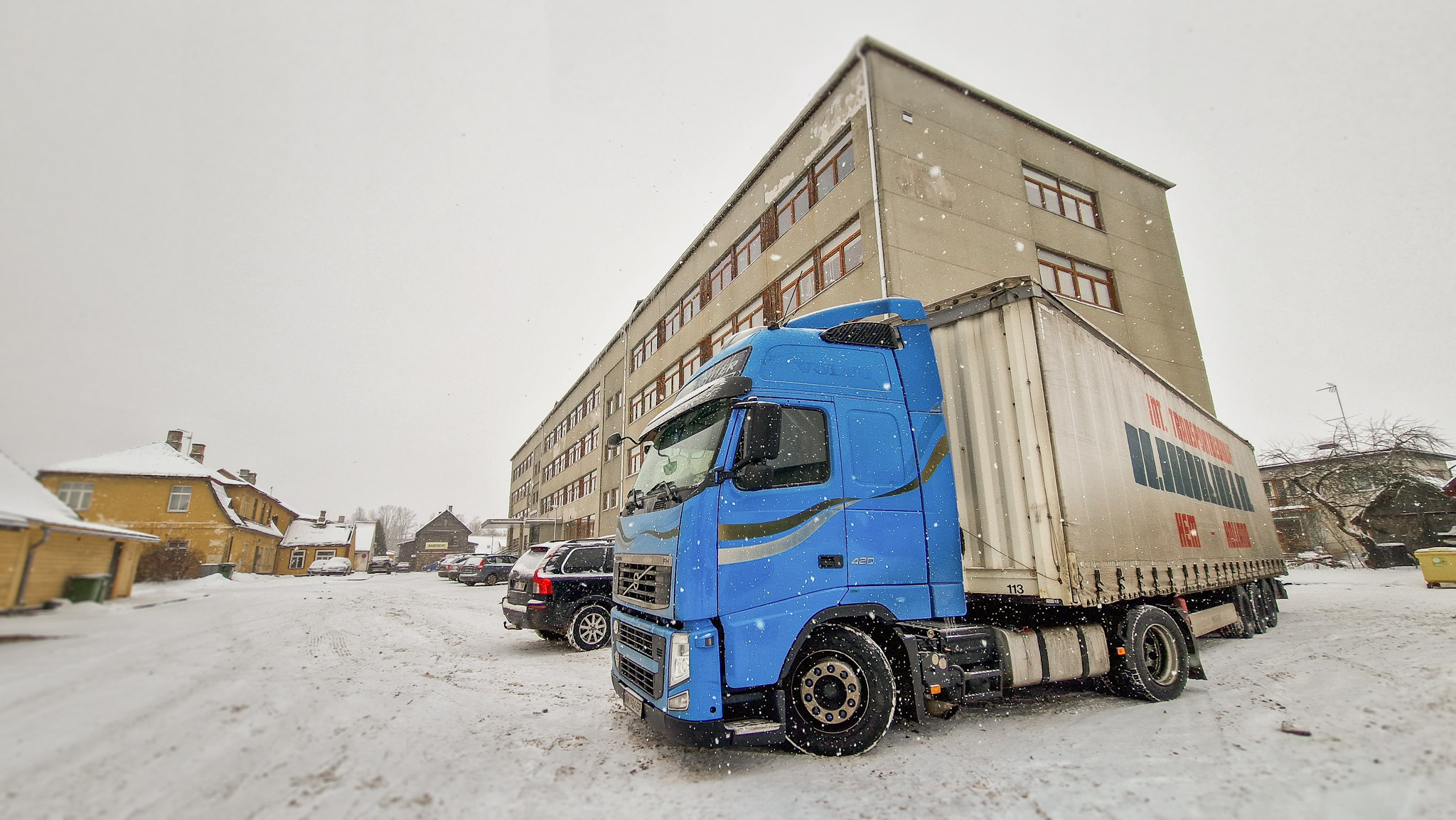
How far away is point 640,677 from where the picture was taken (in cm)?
427

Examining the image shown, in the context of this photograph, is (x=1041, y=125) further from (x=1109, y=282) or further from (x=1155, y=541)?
(x=1155, y=541)

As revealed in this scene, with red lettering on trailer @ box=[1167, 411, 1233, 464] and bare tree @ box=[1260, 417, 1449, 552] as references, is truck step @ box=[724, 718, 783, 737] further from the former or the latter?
bare tree @ box=[1260, 417, 1449, 552]

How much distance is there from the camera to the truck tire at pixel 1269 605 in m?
10.6

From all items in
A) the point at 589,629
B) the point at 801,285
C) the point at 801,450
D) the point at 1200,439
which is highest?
the point at 801,285

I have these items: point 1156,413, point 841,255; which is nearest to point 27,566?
point 1156,413

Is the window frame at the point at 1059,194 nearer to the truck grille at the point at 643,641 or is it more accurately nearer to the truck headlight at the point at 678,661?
the truck grille at the point at 643,641

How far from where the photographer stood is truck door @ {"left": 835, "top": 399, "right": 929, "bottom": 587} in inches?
177

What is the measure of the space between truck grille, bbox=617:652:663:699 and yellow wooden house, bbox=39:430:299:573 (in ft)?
8.23

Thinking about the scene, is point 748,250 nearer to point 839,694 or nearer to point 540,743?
point 839,694

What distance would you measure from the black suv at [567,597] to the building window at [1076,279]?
14.6m

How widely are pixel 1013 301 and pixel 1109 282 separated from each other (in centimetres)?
1625

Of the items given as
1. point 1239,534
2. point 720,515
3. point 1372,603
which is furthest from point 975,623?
point 1372,603

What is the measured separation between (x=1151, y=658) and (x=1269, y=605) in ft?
25.8

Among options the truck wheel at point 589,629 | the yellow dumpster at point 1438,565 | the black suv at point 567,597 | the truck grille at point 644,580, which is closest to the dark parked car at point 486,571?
the black suv at point 567,597
